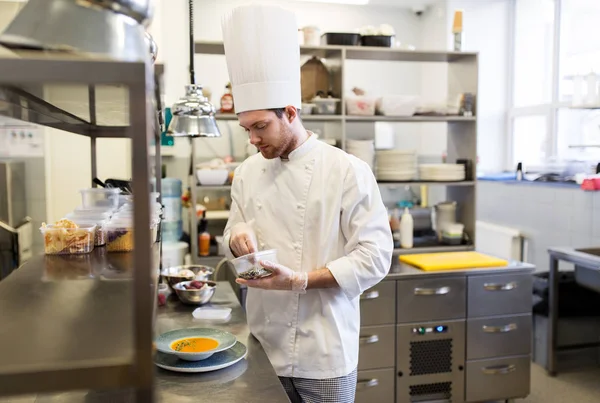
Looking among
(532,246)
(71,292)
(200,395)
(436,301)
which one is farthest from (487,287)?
(71,292)

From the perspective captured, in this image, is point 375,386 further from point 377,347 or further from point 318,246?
point 318,246

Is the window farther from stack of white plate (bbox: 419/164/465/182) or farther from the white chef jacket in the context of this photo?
the white chef jacket

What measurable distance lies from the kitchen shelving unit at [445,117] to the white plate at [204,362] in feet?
5.77

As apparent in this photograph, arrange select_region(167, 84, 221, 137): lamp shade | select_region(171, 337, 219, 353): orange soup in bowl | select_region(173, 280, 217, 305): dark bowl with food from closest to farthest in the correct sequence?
1. select_region(171, 337, 219, 353): orange soup in bowl
2. select_region(167, 84, 221, 137): lamp shade
3. select_region(173, 280, 217, 305): dark bowl with food

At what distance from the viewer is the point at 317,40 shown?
362 centimetres

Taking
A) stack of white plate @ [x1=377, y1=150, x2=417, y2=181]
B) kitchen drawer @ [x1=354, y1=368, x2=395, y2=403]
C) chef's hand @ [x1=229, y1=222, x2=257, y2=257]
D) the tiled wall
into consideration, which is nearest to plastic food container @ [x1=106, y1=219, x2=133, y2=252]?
chef's hand @ [x1=229, y1=222, x2=257, y2=257]

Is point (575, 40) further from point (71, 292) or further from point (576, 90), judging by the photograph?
point (71, 292)

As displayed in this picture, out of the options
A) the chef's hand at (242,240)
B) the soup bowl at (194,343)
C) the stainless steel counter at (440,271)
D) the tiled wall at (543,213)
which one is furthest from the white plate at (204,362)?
the tiled wall at (543,213)

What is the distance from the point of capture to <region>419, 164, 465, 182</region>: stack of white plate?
3.79 metres

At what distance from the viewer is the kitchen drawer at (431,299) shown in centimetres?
316

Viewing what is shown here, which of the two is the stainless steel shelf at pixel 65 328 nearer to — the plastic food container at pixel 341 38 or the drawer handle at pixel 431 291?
the drawer handle at pixel 431 291

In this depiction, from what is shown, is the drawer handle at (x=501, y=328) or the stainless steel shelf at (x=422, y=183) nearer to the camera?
the drawer handle at (x=501, y=328)

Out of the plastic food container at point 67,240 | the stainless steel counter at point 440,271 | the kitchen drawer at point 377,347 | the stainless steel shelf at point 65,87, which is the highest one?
the stainless steel shelf at point 65,87

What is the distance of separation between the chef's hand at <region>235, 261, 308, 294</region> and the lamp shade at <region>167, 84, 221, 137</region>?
2.17 ft
